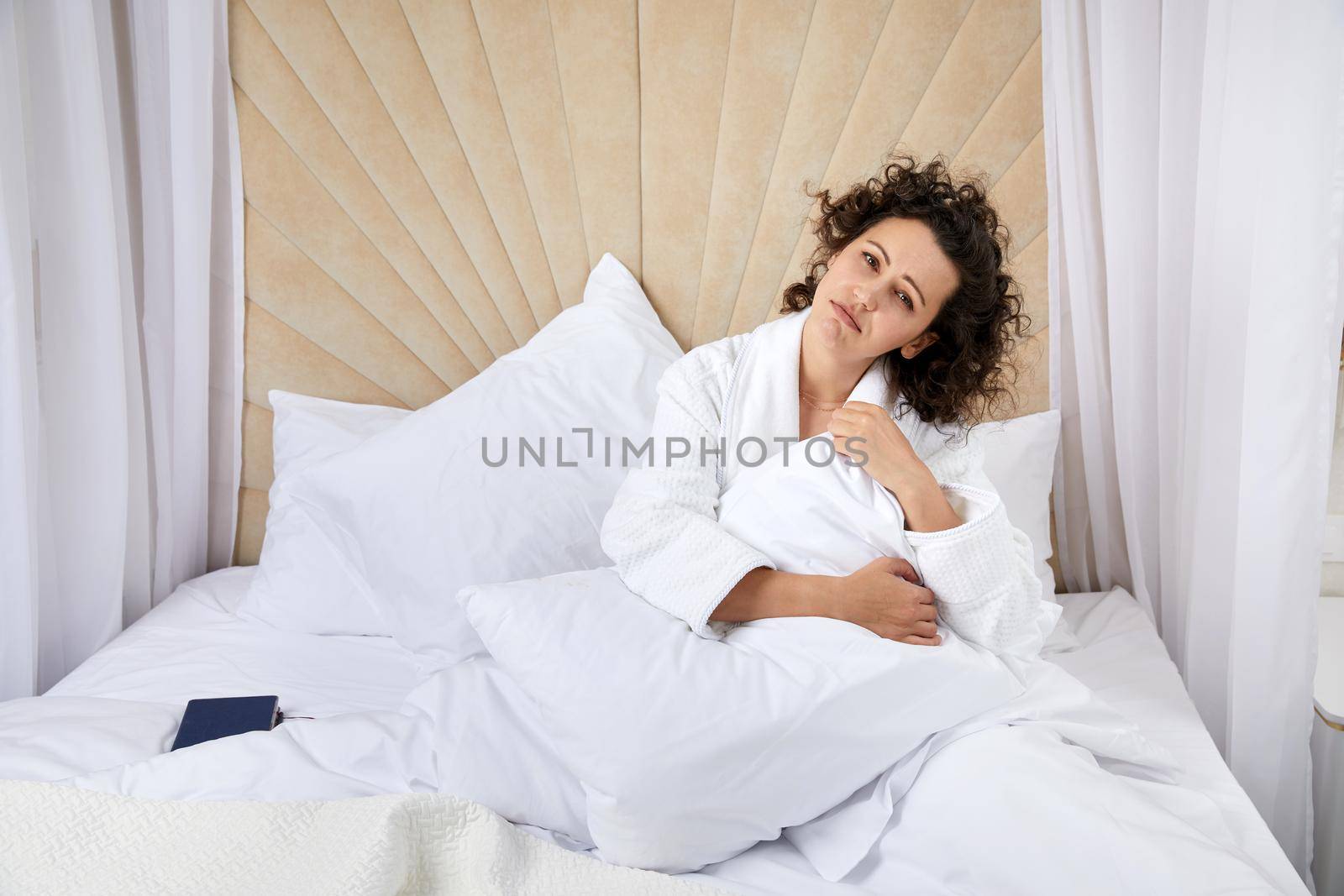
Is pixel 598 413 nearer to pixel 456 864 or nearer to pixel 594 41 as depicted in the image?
pixel 594 41

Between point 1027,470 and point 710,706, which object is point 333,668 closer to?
point 710,706

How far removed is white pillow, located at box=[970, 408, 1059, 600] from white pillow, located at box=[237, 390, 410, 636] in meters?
1.07

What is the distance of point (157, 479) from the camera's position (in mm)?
1556

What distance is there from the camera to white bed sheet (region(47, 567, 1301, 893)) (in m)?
1.17

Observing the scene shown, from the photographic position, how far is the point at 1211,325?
1.21 metres

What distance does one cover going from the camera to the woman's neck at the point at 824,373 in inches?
51.4

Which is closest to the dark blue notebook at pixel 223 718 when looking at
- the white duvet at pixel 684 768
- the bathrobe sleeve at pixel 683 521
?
the white duvet at pixel 684 768

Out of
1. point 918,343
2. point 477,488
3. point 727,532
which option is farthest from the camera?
point 477,488

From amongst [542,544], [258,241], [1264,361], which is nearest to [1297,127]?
[1264,361]

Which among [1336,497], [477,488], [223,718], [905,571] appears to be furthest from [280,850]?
[1336,497]

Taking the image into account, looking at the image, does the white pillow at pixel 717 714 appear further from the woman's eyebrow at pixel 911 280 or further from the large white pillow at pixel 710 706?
the woman's eyebrow at pixel 911 280

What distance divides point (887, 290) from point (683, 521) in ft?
1.40

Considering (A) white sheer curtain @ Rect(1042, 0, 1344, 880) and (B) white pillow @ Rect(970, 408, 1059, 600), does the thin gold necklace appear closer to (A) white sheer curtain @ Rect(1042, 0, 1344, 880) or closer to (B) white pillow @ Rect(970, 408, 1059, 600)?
(B) white pillow @ Rect(970, 408, 1059, 600)

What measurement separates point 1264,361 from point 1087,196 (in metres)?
0.47
